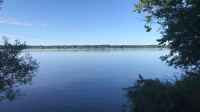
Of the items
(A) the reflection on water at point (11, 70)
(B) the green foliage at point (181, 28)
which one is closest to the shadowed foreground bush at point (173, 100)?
(B) the green foliage at point (181, 28)

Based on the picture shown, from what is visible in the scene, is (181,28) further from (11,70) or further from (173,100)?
(11,70)

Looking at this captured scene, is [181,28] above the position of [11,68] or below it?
above

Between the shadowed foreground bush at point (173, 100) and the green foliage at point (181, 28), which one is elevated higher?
the green foliage at point (181, 28)

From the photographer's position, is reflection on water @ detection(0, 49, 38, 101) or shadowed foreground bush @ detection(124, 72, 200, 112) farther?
reflection on water @ detection(0, 49, 38, 101)

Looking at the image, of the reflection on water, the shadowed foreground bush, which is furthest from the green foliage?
the reflection on water

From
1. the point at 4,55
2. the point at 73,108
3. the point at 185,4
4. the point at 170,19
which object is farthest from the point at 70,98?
the point at 185,4

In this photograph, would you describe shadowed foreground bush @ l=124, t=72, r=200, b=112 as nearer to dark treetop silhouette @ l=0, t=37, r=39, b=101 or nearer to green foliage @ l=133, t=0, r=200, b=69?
green foliage @ l=133, t=0, r=200, b=69

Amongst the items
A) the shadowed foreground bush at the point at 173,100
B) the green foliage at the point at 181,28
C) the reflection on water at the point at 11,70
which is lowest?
the shadowed foreground bush at the point at 173,100

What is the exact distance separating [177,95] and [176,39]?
488 cm

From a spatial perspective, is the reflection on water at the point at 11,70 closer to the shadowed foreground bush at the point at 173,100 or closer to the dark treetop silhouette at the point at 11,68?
the dark treetop silhouette at the point at 11,68

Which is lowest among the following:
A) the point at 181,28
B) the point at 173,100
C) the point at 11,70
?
the point at 173,100

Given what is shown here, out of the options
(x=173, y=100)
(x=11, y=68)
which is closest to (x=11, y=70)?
(x=11, y=68)

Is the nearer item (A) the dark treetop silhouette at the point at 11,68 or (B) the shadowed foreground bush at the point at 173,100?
(B) the shadowed foreground bush at the point at 173,100

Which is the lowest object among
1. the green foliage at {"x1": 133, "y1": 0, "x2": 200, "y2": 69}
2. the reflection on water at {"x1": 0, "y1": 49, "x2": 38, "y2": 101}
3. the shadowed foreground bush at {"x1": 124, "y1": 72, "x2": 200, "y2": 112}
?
the shadowed foreground bush at {"x1": 124, "y1": 72, "x2": 200, "y2": 112}
